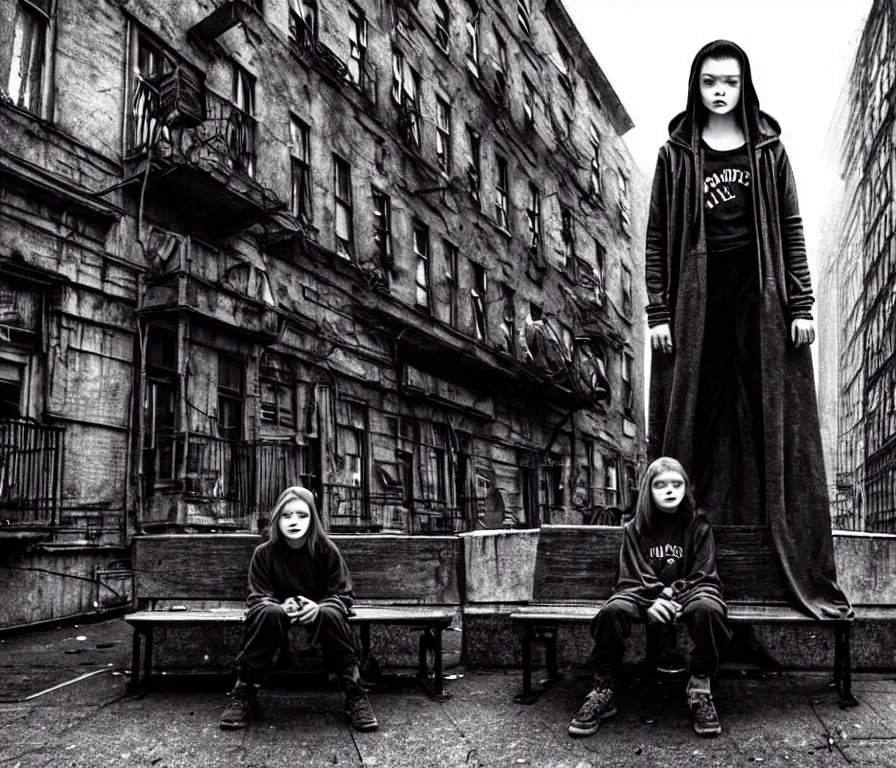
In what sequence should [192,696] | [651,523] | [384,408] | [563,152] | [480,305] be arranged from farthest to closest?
[563,152]
[480,305]
[384,408]
[192,696]
[651,523]

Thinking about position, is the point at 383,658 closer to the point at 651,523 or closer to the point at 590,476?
the point at 651,523

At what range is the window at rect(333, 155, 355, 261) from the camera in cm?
1920

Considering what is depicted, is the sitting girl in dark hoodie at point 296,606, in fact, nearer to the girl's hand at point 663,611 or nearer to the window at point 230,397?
the girl's hand at point 663,611

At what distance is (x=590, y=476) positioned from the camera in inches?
1307

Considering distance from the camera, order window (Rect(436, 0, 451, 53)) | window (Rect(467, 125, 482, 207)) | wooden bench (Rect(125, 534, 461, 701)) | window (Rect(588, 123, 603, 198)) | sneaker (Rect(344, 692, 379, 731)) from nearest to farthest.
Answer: sneaker (Rect(344, 692, 379, 731)) < wooden bench (Rect(125, 534, 461, 701)) < window (Rect(436, 0, 451, 53)) < window (Rect(467, 125, 482, 207)) < window (Rect(588, 123, 603, 198))

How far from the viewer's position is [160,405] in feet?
44.6

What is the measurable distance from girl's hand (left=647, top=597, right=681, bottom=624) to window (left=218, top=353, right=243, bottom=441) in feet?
33.3

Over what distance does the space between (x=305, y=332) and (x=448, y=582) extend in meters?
10.8

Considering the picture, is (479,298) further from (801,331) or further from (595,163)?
(801,331)

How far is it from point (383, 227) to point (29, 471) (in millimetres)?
11242

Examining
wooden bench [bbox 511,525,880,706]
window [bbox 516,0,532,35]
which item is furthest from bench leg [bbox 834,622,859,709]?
window [bbox 516,0,532,35]

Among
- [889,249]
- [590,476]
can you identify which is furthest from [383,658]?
[889,249]

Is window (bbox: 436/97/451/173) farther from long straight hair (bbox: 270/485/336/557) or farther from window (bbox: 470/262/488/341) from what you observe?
long straight hair (bbox: 270/485/336/557)

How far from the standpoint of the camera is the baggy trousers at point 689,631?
17.3ft
